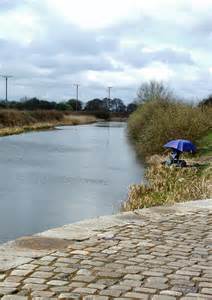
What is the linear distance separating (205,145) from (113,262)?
83.7 ft

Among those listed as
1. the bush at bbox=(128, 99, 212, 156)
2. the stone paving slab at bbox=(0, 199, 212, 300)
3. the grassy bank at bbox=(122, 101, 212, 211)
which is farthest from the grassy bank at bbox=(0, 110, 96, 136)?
the stone paving slab at bbox=(0, 199, 212, 300)

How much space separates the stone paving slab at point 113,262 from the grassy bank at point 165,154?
506 cm

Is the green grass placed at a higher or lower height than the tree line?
lower

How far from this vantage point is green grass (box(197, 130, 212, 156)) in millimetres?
27344

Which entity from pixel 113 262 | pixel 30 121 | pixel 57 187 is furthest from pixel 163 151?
pixel 30 121

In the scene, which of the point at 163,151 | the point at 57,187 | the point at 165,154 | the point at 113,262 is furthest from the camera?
the point at 163,151

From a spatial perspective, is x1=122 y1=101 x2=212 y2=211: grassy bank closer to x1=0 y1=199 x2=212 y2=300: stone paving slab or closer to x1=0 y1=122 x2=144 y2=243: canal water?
x1=0 y1=122 x2=144 y2=243: canal water

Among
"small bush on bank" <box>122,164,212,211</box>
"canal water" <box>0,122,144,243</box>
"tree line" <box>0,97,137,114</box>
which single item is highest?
"tree line" <box>0,97,137,114</box>

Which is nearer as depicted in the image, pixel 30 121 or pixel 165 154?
pixel 165 154

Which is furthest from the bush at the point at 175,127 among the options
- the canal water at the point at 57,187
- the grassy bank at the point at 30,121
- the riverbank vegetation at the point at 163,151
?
the grassy bank at the point at 30,121

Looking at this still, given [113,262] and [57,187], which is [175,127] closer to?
[57,187]

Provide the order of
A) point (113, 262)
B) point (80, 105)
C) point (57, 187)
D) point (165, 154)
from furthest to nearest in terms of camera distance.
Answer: point (80, 105) < point (165, 154) < point (57, 187) < point (113, 262)

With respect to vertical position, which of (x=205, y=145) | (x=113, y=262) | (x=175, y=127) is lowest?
(x=205, y=145)

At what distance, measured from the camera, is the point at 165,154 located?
2841 centimetres
